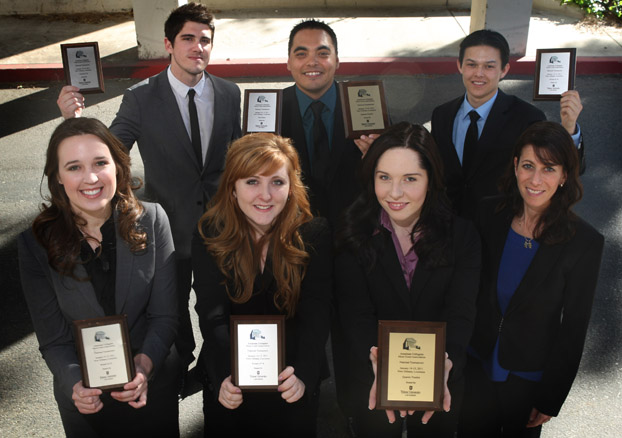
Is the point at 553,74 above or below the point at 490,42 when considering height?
below

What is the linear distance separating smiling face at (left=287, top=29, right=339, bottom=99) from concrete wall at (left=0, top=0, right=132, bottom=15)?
351 inches

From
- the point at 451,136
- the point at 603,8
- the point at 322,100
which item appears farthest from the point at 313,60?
the point at 603,8

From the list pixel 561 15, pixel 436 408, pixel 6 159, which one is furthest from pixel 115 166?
pixel 561 15

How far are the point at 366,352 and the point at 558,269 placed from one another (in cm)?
103

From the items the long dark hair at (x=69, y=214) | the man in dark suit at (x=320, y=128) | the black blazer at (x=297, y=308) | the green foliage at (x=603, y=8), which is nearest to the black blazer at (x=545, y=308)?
the black blazer at (x=297, y=308)

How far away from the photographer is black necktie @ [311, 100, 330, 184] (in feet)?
13.1

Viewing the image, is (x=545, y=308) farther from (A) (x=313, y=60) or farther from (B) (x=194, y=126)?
(B) (x=194, y=126)

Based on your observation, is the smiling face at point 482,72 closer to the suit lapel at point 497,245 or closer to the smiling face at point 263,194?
the suit lapel at point 497,245

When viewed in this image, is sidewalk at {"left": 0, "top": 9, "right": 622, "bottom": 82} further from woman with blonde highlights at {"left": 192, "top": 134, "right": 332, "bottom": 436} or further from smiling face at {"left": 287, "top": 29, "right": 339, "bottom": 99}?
woman with blonde highlights at {"left": 192, "top": 134, "right": 332, "bottom": 436}

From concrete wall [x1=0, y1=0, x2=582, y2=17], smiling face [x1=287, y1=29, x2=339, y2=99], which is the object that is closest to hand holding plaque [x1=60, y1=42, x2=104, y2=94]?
smiling face [x1=287, y1=29, x2=339, y2=99]

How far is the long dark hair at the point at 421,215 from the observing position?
2994 millimetres

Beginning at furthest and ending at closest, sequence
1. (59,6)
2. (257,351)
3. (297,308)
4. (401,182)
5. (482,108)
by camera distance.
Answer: (59,6)
(482,108)
(297,308)
(401,182)
(257,351)

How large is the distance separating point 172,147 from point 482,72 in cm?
210

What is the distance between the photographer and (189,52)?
13.4 feet
